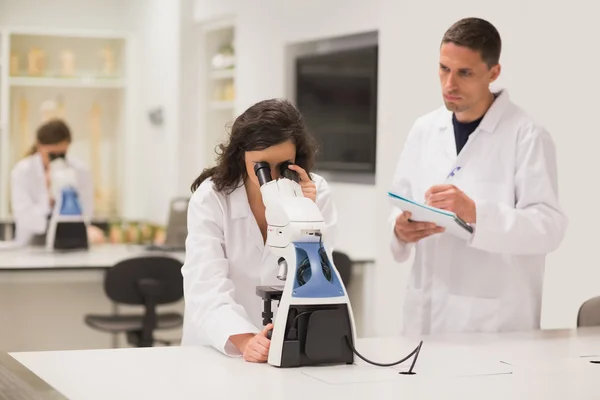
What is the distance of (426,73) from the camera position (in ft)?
14.5

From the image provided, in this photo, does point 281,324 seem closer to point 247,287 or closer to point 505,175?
point 247,287

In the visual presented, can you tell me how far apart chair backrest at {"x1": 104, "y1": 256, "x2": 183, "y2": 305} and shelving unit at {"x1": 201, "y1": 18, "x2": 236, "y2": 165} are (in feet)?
8.81

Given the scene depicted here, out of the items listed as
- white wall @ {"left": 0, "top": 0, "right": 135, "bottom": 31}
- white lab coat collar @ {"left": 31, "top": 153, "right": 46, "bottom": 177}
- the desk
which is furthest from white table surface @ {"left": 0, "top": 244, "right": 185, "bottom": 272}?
white wall @ {"left": 0, "top": 0, "right": 135, "bottom": 31}

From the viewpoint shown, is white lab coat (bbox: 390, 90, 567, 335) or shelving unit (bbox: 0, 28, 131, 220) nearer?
white lab coat (bbox: 390, 90, 567, 335)

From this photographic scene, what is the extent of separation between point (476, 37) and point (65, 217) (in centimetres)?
277

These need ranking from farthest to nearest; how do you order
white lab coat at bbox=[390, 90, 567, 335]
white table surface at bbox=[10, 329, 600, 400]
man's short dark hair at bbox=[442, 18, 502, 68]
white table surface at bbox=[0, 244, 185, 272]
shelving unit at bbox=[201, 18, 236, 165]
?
shelving unit at bbox=[201, 18, 236, 165]
white table surface at bbox=[0, 244, 185, 272]
man's short dark hair at bbox=[442, 18, 502, 68]
white lab coat at bbox=[390, 90, 567, 335]
white table surface at bbox=[10, 329, 600, 400]

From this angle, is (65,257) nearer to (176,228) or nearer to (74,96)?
(176,228)

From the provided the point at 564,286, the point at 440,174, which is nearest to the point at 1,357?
the point at 440,174

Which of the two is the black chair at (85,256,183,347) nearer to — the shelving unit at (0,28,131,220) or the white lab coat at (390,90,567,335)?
the white lab coat at (390,90,567,335)

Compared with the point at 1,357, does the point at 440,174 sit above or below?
above

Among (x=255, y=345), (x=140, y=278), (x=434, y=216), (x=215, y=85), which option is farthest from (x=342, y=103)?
(x=255, y=345)

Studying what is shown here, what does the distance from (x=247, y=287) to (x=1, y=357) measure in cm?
61

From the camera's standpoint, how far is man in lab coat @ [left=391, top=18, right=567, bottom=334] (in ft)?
8.90

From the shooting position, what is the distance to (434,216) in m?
2.54
